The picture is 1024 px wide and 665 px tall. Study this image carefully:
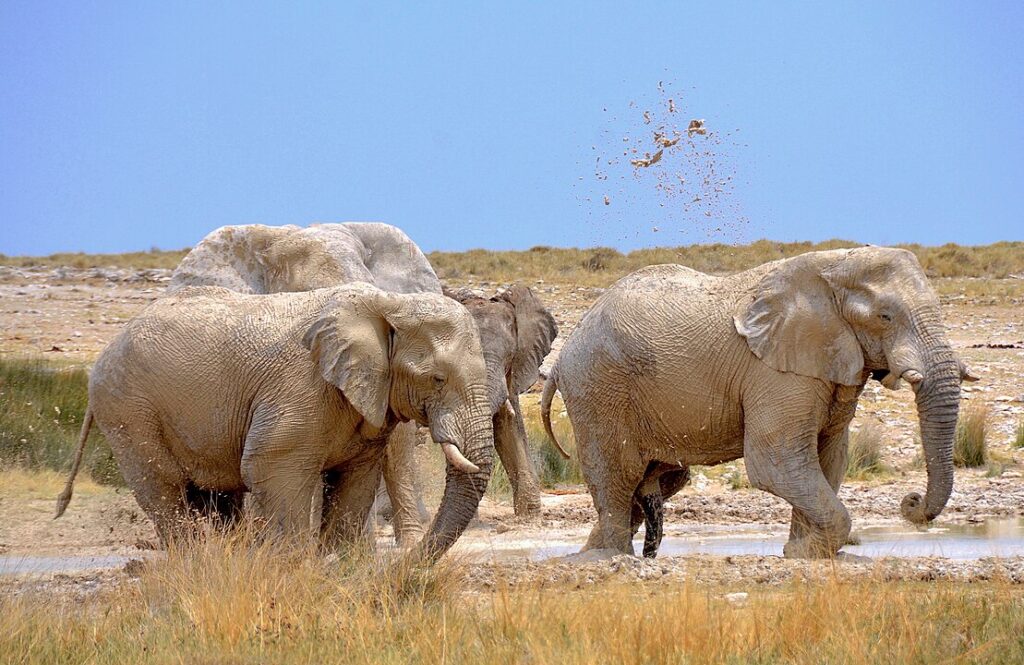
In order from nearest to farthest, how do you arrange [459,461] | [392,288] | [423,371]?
[459,461] → [423,371] → [392,288]

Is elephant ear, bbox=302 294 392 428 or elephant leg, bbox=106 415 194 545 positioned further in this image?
elephant leg, bbox=106 415 194 545

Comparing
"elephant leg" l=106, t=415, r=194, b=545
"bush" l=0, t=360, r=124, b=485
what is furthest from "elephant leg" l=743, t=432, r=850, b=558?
"bush" l=0, t=360, r=124, b=485

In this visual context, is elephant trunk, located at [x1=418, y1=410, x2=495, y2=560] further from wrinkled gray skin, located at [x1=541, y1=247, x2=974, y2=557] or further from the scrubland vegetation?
the scrubland vegetation

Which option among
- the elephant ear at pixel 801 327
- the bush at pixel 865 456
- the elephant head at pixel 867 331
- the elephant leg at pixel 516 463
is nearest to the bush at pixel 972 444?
the bush at pixel 865 456

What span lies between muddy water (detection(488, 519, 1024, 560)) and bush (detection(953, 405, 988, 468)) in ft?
11.3

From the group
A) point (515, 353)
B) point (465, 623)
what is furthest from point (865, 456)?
point (465, 623)

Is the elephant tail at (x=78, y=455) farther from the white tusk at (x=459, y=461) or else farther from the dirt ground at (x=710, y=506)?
the white tusk at (x=459, y=461)

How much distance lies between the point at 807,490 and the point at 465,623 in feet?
13.2

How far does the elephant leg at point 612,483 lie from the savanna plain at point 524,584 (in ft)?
1.83

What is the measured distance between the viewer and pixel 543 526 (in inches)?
597

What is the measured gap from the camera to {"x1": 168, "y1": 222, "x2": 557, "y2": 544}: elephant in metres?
14.1

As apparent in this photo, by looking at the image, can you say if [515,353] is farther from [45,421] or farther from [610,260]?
[610,260]

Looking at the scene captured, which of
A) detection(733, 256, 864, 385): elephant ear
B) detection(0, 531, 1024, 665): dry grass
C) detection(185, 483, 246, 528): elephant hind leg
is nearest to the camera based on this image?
detection(0, 531, 1024, 665): dry grass

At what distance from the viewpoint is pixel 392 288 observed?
15.8m
